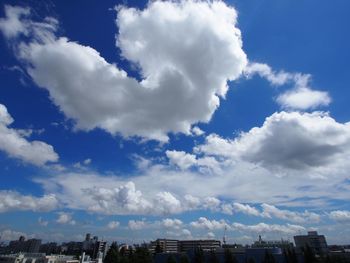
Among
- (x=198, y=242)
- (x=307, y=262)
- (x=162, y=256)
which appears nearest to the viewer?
(x=307, y=262)

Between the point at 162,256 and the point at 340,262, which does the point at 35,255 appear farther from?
the point at 340,262

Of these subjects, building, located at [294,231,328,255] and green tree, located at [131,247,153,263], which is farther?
building, located at [294,231,328,255]

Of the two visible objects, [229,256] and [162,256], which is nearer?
[229,256]

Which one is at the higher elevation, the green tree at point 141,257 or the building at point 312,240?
the building at point 312,240

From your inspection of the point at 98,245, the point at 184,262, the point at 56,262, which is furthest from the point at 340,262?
the point at 98,245

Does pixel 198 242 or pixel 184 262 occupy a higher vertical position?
pixel 198 242

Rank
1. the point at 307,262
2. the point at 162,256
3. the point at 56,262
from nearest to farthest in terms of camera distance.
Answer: the point at 307,262
the point at 56,262
the point at 162,256

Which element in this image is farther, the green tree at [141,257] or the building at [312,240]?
the building at [312,240]

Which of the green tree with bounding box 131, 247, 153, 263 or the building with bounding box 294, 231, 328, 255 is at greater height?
the building with bounding box 294, 231, 328, 255

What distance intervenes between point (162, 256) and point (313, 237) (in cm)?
11892

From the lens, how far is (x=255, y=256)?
114 m

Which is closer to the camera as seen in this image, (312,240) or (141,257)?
(141,257)

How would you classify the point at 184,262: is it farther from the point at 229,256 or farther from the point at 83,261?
the point at 83,261

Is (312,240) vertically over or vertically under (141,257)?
over
